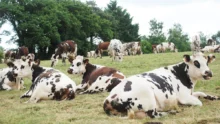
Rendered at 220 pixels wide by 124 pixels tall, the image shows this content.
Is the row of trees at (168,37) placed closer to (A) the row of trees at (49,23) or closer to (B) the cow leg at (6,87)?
(A) the row of trees at (49,23)

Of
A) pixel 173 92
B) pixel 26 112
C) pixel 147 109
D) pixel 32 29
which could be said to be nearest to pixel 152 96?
pixel 147 109

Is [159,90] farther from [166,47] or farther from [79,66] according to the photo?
[166,47]

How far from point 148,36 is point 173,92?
92743 mm

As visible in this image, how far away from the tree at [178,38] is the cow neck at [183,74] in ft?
301

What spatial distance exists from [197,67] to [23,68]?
6437 millimetres

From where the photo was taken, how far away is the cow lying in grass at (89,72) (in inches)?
452

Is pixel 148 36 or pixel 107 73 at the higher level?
pixel 148 36

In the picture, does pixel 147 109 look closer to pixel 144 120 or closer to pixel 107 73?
pixel 144 120

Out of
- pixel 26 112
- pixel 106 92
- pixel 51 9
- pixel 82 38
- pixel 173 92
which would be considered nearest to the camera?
pixel 173 92

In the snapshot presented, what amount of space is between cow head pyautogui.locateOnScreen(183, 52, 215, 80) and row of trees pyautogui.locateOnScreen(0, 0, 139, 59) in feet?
143

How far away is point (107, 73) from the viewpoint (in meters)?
11.5

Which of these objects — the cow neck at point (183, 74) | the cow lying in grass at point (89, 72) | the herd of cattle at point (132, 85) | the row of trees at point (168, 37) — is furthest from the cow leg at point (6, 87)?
the row of trees at point (168, 37)

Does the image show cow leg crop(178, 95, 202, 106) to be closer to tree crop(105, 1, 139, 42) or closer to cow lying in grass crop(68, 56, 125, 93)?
cow lying in grass crop(68, 56, 125, 93)

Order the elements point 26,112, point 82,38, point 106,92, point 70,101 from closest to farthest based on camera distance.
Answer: point 26,112 < point 70,101 < point 106,92 < point 82,38
